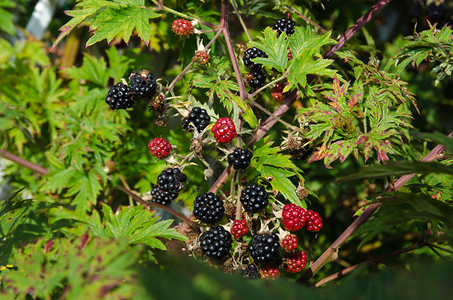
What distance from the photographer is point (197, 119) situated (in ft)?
4.40

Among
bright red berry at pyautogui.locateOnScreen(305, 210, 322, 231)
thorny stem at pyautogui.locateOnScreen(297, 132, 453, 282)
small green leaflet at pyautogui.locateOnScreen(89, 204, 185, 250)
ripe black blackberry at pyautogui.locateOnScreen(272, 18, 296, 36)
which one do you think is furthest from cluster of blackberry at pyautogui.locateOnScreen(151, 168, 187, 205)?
ripe black blackberry at pyautogui.locateOnScreen(272, 18, 296, 36)

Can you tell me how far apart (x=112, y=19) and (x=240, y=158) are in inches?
27.7

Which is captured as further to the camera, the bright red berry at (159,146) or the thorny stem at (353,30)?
the thorny stem at (353,30)

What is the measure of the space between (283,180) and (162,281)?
788 millimetres

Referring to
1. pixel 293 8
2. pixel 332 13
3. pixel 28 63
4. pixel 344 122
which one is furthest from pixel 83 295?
pixel 332 13

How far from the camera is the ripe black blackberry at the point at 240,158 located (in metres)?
1.22

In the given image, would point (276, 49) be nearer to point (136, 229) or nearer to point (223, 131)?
point (223, 131)

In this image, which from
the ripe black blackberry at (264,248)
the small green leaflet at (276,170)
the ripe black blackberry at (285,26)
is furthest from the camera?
the ripe black blackberry at (285,26)

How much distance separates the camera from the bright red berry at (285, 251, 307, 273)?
127 centimetres

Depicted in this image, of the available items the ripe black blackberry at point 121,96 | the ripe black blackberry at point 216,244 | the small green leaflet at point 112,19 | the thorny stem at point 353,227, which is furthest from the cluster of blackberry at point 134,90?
the thorny stem at point 353,227

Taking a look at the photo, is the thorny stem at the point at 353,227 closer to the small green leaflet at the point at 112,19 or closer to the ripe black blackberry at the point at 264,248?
the ripe black blackberry at the point at 264,248

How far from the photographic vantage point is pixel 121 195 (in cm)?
204

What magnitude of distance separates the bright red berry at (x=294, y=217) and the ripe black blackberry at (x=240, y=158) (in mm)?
197

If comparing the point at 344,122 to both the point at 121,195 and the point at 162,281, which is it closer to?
the point at 162,281
